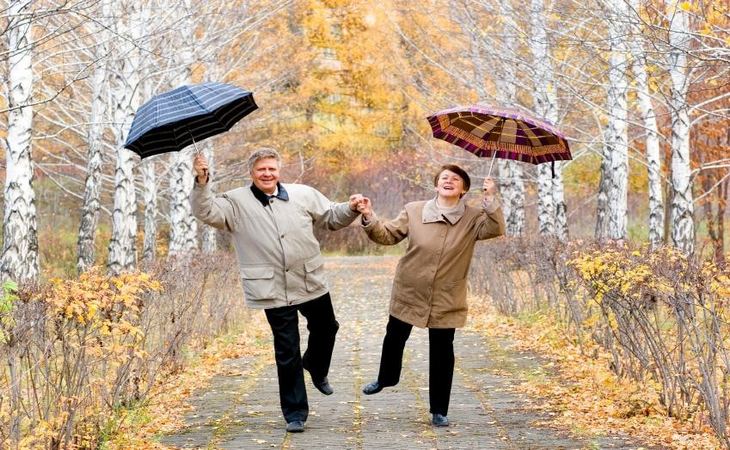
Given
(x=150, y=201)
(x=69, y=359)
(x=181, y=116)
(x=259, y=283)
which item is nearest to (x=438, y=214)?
(x=259, y=283)

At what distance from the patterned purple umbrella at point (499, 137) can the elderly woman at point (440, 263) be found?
492 millimetres

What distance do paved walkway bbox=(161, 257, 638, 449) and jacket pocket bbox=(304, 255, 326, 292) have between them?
86 centimetres

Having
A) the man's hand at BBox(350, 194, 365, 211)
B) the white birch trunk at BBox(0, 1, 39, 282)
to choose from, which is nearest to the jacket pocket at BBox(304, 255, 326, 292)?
the man's hand at BBox(350, 194, 365, 211)

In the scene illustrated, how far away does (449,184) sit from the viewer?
6.19 m

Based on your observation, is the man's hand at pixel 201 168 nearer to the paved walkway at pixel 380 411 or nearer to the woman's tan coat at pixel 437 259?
the woman's tan coat at pixel 437 259

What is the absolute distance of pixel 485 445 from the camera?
5703 mm

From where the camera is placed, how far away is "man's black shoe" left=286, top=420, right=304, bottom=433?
20.1 feet

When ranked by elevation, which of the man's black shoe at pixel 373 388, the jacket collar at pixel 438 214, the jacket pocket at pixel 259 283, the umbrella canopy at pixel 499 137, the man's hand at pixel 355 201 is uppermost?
the umbrella canopy at pixel 499 137

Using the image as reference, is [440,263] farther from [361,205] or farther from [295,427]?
[295,427]

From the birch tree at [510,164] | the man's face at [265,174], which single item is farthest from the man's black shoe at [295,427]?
the birch tree at [510,164]

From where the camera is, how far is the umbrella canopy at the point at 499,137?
21.5 feet

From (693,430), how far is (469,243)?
166cm

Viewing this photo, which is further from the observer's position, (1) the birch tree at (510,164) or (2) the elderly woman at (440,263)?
(1) the birch tree at (510,164)

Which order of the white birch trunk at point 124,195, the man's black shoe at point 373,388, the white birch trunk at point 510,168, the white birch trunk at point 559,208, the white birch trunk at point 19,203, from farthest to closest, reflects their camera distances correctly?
the white birch trunk at point 559,208 < the white birch trunk at point 510,168 < the white birch trunk at point 124,195 < the white birch trunk at point 19,203 < the man's black shoe at point 373,388
